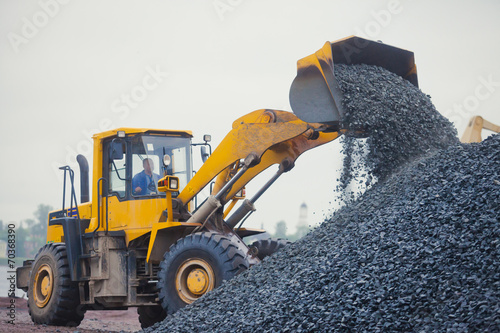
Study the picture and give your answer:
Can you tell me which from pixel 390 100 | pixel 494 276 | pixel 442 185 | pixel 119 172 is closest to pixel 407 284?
pixel 494 276

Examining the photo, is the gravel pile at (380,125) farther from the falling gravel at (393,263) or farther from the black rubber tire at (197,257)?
the black rubber tire at (197,257)

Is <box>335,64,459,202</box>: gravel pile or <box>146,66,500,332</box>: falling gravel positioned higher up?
<box>335,64,459,202</box>: gravel pile

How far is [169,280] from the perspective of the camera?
761 centimetres

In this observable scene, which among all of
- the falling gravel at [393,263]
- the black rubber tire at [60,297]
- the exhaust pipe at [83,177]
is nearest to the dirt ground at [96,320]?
the black rubber tire at [60,297]

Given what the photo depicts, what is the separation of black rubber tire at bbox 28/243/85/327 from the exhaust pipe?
1.11 meters

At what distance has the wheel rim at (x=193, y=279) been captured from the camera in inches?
295

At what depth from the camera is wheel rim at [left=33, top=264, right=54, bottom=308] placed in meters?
9.43

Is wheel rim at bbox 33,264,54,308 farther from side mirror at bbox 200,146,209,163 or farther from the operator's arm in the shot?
side mirror at bbox 200,146,209,163

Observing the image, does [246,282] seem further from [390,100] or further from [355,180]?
[390,100]

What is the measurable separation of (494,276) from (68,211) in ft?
24.4

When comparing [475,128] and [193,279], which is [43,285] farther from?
[475,128]

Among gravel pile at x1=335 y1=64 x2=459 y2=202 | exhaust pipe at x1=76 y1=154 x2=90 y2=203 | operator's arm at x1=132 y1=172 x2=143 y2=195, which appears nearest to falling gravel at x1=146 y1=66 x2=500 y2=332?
gravel pile at x1=335 y1=64 x2=459 y2=202

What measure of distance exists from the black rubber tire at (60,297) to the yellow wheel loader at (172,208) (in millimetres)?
15

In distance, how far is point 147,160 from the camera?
28.7 ft
